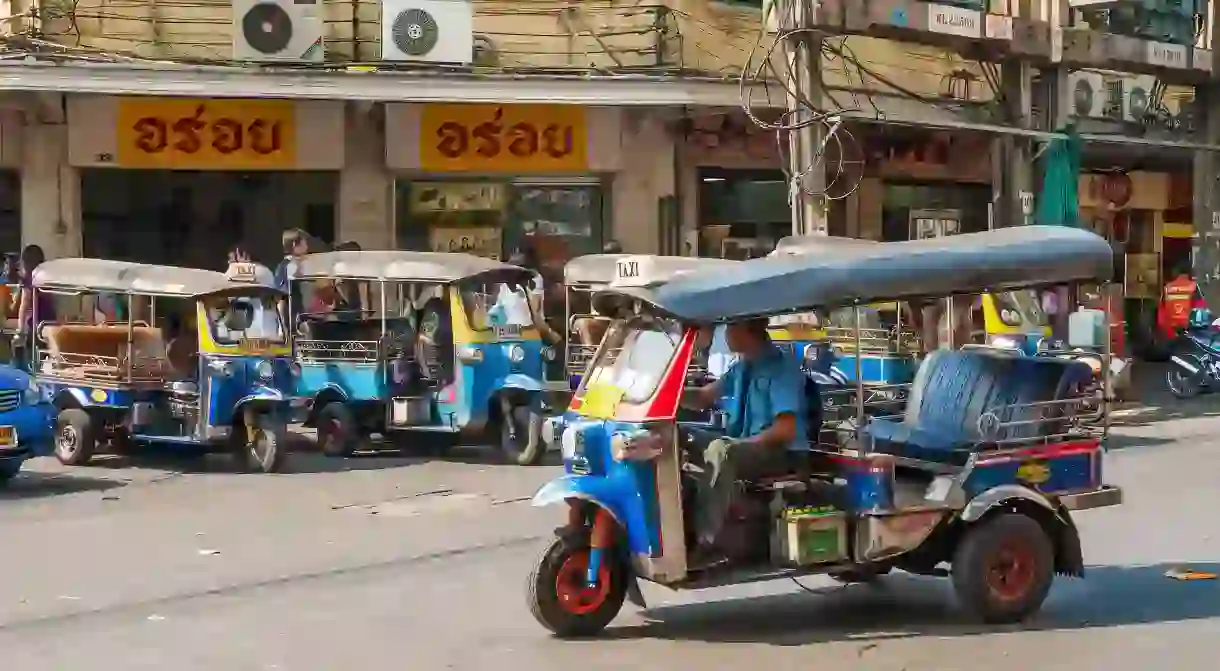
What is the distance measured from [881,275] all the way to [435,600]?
296 cm

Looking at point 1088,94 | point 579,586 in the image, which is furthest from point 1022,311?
point 1088,94

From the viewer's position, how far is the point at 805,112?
1664 centimetres

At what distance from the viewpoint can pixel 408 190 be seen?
20.7 meters

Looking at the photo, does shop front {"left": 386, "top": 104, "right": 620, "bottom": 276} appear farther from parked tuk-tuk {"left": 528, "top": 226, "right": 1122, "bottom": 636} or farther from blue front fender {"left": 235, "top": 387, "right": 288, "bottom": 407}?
parked tuk-tuk {"left": 528, "top": 226, "right": 1122, "bottom": 636}

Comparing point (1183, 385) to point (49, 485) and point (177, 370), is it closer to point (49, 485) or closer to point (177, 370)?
point (177, 370)

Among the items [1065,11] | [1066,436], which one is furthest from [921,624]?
[1065,11]

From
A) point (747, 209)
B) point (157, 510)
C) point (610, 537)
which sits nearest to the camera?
point (610, 537)

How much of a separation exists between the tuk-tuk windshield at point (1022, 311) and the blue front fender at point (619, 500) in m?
8.99

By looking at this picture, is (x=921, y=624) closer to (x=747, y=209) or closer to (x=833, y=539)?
(x=833, y=539)

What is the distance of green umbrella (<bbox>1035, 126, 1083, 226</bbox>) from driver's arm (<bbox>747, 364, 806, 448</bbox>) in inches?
480

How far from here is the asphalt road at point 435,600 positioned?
287 inches

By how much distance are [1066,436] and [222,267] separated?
548 inches

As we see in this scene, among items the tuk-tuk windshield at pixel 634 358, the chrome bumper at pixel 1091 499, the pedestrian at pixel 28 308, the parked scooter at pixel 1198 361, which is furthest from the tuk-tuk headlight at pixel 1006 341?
the pedestrian at pixel 28 308

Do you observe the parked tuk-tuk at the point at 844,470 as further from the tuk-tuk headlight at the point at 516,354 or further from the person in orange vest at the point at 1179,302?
the person in orange vest at the point at 1179,302
